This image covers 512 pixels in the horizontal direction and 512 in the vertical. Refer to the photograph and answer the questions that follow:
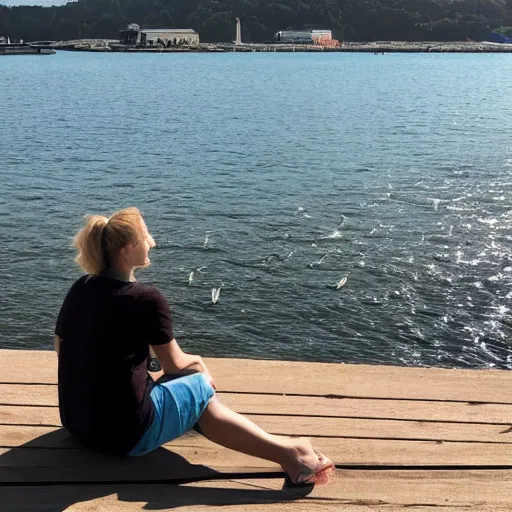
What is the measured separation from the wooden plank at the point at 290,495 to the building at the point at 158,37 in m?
175

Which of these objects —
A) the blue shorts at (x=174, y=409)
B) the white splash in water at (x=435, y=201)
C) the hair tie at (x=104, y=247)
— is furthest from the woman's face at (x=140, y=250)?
the white splash in water at (x=435, y=201)

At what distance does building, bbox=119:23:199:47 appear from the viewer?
171 metres

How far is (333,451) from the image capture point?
13.2 ft

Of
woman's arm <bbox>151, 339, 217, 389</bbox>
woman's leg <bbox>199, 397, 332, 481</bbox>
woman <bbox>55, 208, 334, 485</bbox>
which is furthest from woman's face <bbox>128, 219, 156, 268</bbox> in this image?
woman's leg <bbox>199, 397, 332, 481</bbox>

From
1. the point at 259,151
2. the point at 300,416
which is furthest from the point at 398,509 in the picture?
the point at 259,151

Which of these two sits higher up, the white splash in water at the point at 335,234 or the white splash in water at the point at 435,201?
the white splash in water at the point at 435,201

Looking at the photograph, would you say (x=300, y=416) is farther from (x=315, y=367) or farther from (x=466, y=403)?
(x=466, y=403)

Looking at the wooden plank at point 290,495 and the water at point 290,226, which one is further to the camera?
the water at point 290,226

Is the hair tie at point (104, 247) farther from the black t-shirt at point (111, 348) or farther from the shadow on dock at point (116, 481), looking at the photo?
the shadow on dock at point (116, 481)

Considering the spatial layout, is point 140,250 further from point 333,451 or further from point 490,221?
point 490,221

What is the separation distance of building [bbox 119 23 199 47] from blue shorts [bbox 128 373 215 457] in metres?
175

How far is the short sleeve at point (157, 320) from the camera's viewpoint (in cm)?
356

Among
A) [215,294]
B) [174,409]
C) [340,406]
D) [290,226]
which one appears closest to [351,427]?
[340,406]

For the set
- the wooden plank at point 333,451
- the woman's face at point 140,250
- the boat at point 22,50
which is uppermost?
the boat at point 22,50
